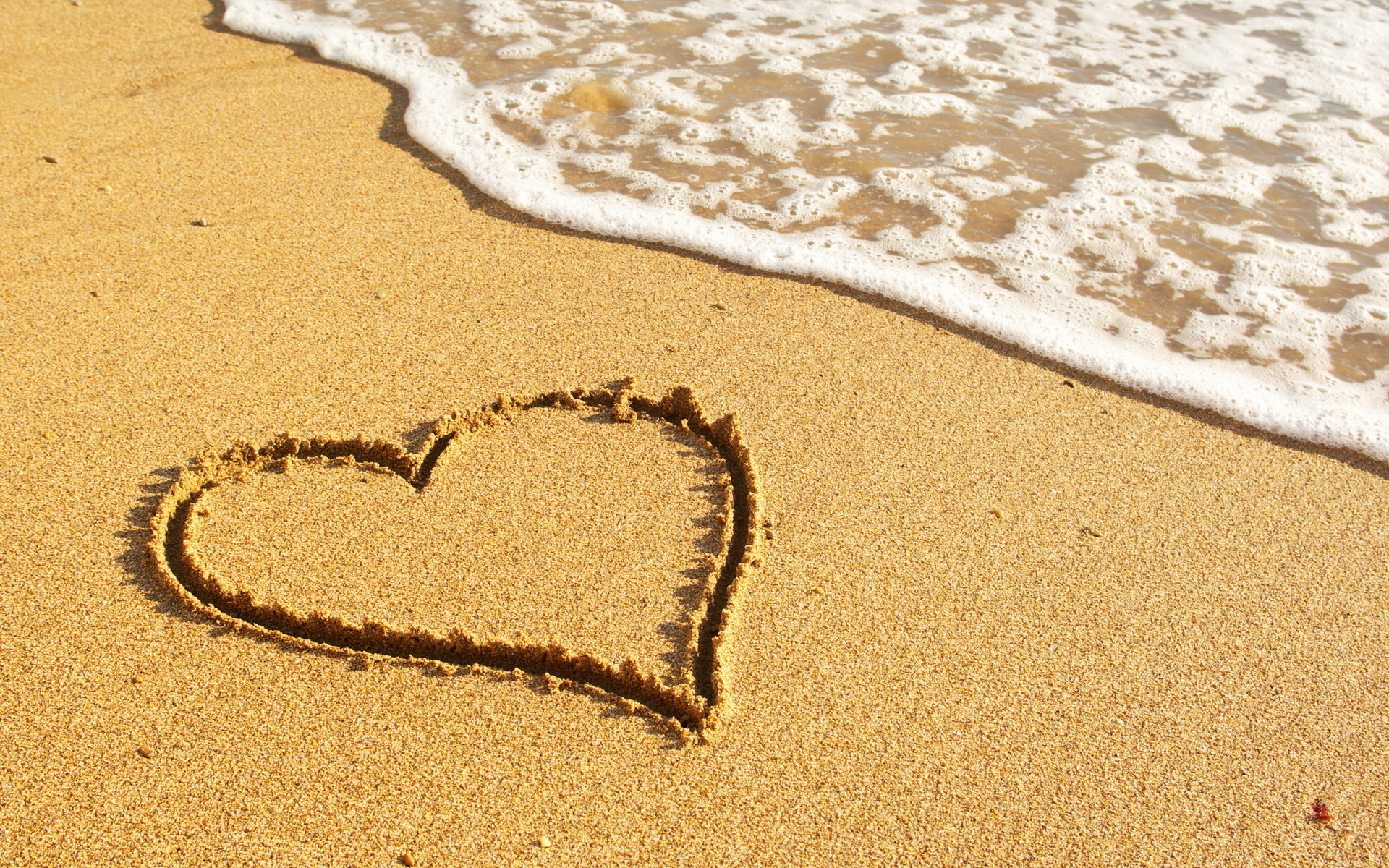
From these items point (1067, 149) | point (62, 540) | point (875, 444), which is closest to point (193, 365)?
point (62, 540)

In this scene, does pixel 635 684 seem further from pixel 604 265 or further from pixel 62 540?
pixel 604 265

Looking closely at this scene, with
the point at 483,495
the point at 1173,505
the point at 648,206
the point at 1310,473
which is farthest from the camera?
the point at 648,206

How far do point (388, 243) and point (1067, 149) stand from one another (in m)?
2.82

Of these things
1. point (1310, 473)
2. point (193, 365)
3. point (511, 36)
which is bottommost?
point (1310, 473)

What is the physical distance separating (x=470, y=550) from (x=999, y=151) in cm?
294

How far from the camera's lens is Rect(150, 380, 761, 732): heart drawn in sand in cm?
208

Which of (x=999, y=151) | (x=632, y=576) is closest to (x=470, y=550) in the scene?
(x=632, y=576)

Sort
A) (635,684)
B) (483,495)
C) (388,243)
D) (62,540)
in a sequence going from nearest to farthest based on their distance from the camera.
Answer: (635,684), (62,540), (483,495), (388,243)

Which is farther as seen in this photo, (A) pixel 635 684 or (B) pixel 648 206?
(B) pixel 648 206

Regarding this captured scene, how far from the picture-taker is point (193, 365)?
8.98ft

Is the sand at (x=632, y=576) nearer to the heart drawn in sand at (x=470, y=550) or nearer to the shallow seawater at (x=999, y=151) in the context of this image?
the heart drawn in sand at (x=470, y=550)

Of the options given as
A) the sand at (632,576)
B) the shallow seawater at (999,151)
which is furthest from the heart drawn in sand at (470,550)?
the shallow seawater at (999,151)

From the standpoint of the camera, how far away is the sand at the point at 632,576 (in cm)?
186

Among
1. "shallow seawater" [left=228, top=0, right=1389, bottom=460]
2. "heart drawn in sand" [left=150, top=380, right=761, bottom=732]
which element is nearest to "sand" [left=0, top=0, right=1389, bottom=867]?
"heart drawn in sand" [left=150, top=380, right=761, bottom=732]
